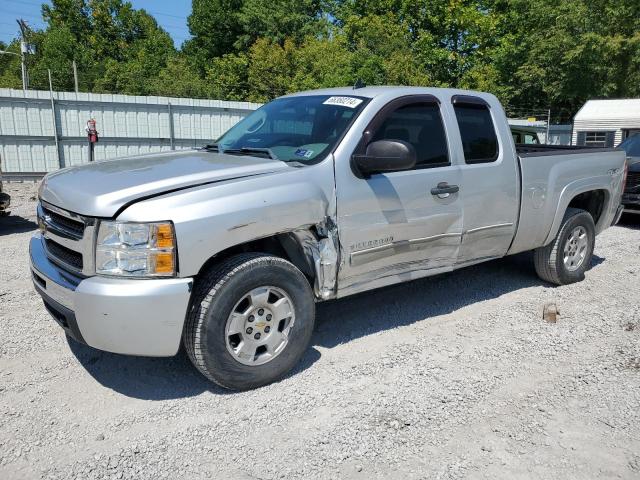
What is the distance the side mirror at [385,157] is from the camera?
3.56 metres

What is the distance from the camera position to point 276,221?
3.26 m

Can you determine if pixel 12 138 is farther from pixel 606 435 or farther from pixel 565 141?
pixel 565 141

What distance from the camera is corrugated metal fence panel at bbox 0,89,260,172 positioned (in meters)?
15.5

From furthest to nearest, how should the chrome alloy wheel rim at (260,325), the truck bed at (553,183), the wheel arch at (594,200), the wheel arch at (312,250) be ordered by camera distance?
the wheel arch at (594,200)
the truck bed at (553,183)
the wheel arch at (312,250)
the chrome alloy wheel rim at (260,325)

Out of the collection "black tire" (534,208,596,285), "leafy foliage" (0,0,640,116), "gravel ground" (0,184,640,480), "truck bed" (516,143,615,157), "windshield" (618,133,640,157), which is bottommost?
"gravel ground" (0,184,640,480)

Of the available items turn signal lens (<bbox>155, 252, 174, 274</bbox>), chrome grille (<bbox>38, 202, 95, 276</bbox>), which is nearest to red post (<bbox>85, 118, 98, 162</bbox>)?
chrome grille (<bbox>38, 202, 95, 276</bbox>)

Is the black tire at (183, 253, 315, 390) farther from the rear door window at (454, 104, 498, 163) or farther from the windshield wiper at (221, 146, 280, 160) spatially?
the rear door window at (454, 104, 498, 163)

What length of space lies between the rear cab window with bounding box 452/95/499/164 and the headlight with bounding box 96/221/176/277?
2.55m

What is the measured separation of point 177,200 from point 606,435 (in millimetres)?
2661

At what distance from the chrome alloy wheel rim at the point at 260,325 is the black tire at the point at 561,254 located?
321 centimetres

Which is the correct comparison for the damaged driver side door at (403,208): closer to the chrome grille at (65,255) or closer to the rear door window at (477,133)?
the rear door window at (477,133)

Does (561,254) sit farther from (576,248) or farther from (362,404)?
(362,404)

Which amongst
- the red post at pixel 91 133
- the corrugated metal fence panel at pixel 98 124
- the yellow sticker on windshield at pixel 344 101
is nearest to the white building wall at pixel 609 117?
the corrugated metal fence panel at pixel 98 124

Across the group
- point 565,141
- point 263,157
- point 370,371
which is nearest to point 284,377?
point 370,371
